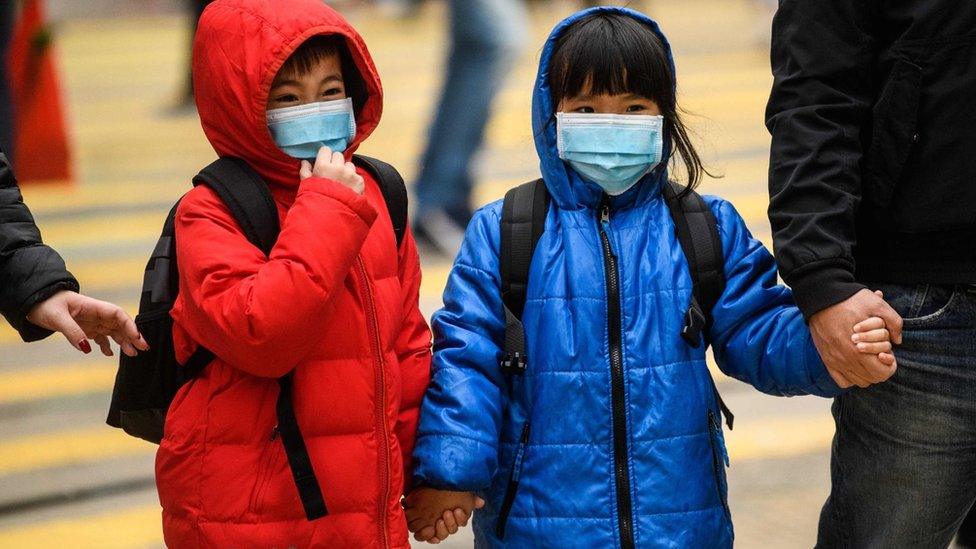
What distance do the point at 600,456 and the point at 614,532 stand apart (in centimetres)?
15

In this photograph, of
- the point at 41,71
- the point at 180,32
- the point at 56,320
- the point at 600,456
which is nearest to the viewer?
the point at 56,320

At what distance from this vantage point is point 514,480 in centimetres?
274

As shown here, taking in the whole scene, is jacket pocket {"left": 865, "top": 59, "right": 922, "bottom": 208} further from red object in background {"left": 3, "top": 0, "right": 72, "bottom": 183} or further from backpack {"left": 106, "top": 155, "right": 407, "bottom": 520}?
red object in background {"left": 3, "top": 0, "right": 72, "bottom": 183}

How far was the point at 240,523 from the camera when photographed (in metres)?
2.54

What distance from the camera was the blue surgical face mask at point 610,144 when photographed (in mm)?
2773

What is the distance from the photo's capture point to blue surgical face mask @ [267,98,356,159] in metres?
2.61

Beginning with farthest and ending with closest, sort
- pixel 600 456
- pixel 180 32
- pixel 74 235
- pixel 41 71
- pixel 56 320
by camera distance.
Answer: pixel 180 32, pixel 41 71, pixel 74 235, pixel 600 456, pixel 56 320

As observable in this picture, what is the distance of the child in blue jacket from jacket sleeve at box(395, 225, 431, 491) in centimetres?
3

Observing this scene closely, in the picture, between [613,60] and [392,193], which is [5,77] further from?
[613,60]

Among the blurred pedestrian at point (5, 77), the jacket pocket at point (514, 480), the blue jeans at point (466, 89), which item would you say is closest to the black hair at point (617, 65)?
the jacket pocket at point (514, 480)

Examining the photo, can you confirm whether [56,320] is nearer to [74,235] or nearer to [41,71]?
[74,235]

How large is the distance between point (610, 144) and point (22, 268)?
3.73ft

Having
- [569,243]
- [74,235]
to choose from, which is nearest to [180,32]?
[74,235]

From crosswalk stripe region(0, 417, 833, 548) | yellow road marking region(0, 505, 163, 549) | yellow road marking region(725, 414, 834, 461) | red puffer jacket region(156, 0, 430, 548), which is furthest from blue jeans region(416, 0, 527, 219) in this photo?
red puffer jacket region(156, 0, 430, 548)
